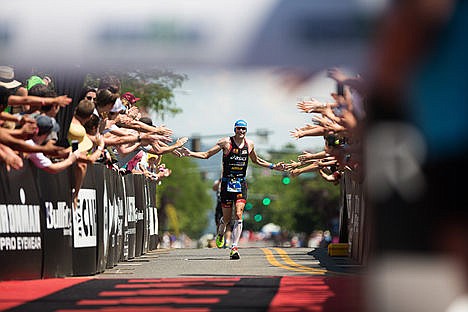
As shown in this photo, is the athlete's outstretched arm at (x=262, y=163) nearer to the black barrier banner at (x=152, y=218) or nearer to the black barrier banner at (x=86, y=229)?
the black barrier banner at (x=152, y=218)

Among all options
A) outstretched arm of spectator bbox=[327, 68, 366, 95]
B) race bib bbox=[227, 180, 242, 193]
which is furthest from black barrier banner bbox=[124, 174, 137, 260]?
outstretched arm of spectator bbox=[327, 68, 366, 95]

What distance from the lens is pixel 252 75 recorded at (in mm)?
6621

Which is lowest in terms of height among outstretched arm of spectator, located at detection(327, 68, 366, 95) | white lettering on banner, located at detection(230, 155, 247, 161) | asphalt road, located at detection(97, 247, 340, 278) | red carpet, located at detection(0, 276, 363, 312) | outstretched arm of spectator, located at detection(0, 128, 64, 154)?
red carpet, located at detection(0, 276, 363, 312)

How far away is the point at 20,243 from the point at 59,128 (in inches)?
86.4

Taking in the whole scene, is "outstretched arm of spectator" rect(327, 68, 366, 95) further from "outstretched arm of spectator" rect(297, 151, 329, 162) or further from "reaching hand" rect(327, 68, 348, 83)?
"outstretched arm of spectator" rect(297, 151, 329, 162)

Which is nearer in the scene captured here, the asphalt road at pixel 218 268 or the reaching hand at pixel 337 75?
the reaching hand at pixel 337 75

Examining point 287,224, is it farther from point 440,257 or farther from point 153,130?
point 440,257

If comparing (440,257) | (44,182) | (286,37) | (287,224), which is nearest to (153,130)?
(44,182)

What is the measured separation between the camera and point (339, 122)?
13.3 metres

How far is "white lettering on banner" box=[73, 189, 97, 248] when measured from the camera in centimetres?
1388

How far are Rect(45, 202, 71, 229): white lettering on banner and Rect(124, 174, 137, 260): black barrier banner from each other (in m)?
5.48

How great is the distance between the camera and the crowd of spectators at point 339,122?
27.9 ft

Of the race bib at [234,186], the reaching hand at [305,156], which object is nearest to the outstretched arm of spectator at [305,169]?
the reaching hand at [305,156]

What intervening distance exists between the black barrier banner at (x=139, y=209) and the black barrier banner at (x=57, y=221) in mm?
7581
